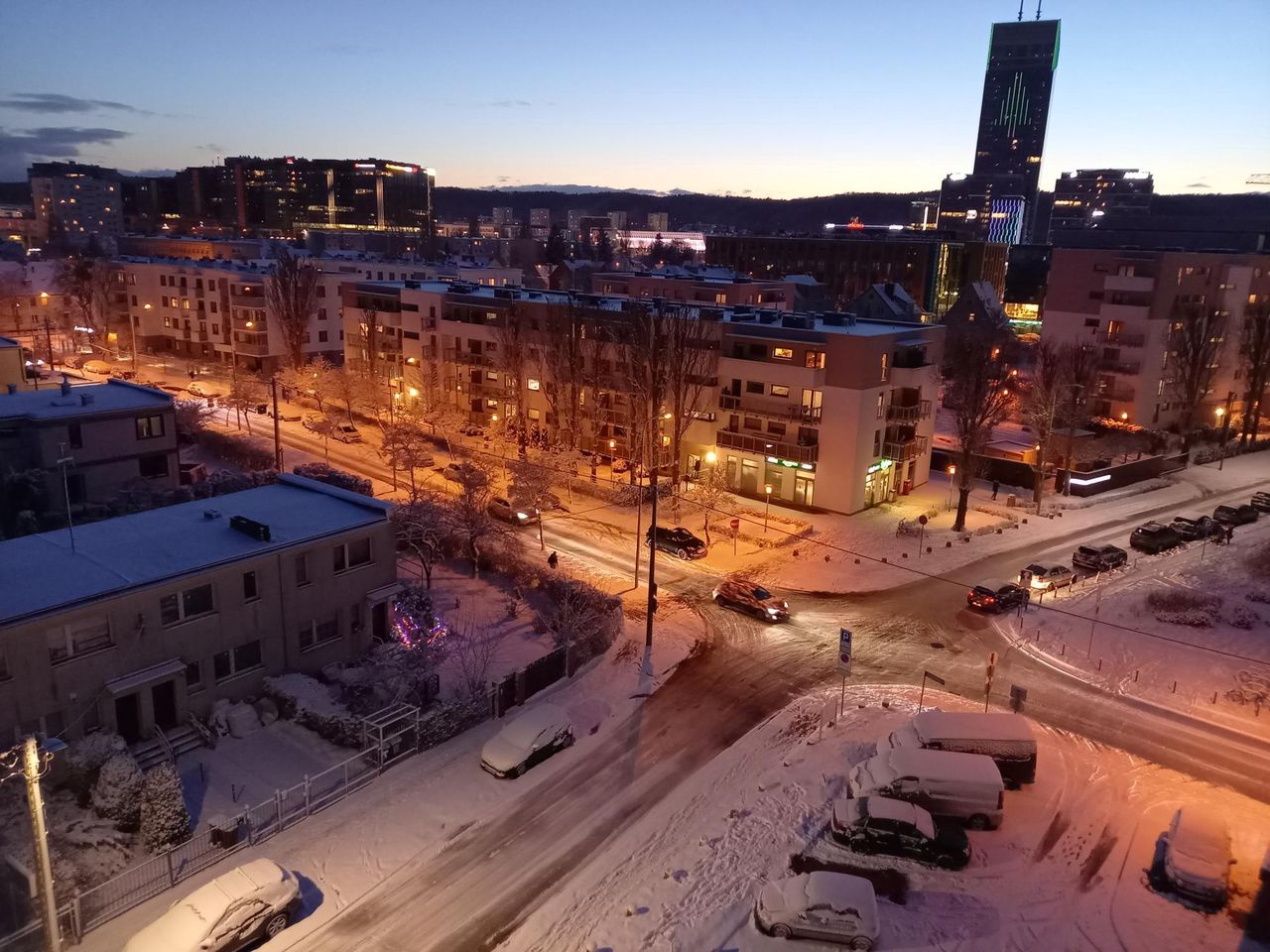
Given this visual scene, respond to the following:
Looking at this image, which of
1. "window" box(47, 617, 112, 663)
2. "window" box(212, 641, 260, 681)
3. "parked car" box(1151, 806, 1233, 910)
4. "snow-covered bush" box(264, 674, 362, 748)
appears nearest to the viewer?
"parked car" box(1151, 806, 1233, 910)

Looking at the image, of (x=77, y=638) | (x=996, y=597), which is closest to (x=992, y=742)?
(x=996, y=597)

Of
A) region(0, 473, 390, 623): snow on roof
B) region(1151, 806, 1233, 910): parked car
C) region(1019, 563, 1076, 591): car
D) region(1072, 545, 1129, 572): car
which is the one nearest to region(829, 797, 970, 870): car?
region(1151, 806, 1233, 910): parked car

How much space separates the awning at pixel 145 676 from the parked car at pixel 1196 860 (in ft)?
85.0

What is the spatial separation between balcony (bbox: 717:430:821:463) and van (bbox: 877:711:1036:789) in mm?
26428

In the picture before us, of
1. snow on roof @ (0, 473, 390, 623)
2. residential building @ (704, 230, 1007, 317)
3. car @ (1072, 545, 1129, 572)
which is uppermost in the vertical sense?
residential building @ (704, 230, 1007, 317)

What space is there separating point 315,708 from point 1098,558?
3523cm

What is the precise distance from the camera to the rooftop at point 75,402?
135 feet

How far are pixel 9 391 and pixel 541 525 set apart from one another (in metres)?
30.8

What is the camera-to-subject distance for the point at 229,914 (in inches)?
648

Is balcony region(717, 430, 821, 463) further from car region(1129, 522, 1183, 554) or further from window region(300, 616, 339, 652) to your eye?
window region(300, 616, 339, 652)

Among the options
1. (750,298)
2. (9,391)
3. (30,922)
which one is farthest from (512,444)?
(30,922)

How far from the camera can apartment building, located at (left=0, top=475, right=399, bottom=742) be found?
21953mm

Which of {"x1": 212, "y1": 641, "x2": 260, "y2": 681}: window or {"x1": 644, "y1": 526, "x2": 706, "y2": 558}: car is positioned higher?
{"x1": 212, "y1": 641, "x2": 260, "y2": 681}: window

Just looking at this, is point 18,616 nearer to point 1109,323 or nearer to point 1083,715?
point 1083,715
